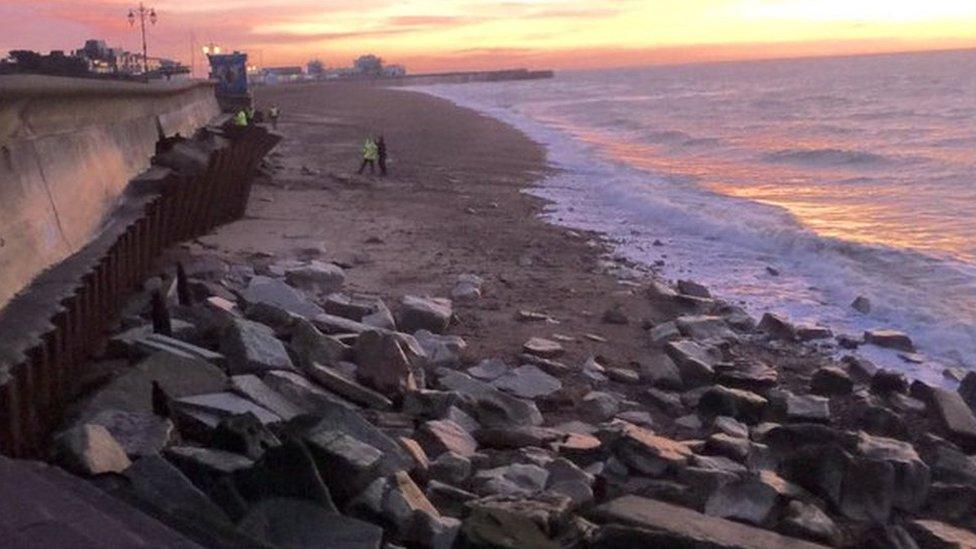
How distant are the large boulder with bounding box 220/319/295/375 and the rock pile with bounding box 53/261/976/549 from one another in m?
0.01

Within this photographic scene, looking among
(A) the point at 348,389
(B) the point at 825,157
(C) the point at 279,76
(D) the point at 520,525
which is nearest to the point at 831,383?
(A) the point at 348,389

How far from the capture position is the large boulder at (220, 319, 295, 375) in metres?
6.25

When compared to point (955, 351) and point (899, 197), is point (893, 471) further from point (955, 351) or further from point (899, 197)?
point (899, 197)

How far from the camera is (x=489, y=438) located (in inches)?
246

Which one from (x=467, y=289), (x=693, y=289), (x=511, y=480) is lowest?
(x=693, y=289)

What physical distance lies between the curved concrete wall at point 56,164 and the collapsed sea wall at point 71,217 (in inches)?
0.6

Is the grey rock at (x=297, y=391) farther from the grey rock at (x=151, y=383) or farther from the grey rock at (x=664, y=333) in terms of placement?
the grey rock at (x=664, y=333)

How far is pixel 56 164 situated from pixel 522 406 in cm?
388

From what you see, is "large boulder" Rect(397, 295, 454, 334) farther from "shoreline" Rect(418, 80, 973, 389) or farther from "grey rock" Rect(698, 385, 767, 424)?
"shoreline" Rect(418, 80, 973, 389)

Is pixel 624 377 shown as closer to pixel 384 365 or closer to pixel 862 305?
pixel 384 365

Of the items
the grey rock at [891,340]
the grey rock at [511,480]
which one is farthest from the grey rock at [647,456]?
the grey rock at [891,340]

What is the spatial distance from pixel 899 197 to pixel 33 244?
20422 millimetres

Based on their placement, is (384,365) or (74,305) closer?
(74,305)

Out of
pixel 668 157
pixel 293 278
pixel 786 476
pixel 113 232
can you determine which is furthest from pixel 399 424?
pixel 668 157
